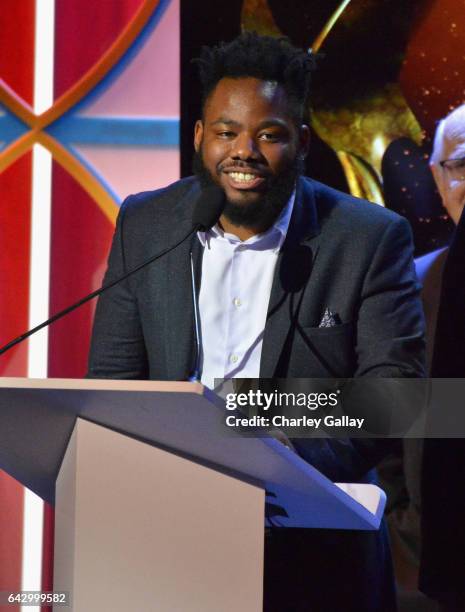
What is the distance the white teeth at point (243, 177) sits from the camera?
2.19m

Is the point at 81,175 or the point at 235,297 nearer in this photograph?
the point at 235,297

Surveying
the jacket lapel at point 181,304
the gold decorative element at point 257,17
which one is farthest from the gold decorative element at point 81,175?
the jacket lapel at point 181,304

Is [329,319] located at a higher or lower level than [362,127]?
lower

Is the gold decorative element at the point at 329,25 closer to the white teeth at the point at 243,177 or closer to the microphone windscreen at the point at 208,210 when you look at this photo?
the white teeth at the point at 243,177

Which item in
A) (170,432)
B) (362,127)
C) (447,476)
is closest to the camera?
(170,432)

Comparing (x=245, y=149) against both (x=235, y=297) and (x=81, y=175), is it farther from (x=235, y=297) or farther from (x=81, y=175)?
(x=81, y=175)

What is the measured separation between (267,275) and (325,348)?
0.80 ft

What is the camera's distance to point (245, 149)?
215 centimetres

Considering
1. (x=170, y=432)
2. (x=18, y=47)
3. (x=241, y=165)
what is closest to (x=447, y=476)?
(x=241, y=165)

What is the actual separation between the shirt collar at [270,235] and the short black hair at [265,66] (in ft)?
0.73

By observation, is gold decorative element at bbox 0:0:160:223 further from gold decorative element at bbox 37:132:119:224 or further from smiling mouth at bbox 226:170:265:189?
smiling mouth at bbox 226:170:265:189

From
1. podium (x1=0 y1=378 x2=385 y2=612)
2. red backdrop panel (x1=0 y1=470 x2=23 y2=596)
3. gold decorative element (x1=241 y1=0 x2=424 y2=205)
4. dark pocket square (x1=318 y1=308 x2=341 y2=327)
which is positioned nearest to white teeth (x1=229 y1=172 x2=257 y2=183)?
dark pocket square (x1=318 y1=308 x2=341 y2=327)

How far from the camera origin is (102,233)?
306cm

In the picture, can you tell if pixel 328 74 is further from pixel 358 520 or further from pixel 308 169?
pixel 358 520
